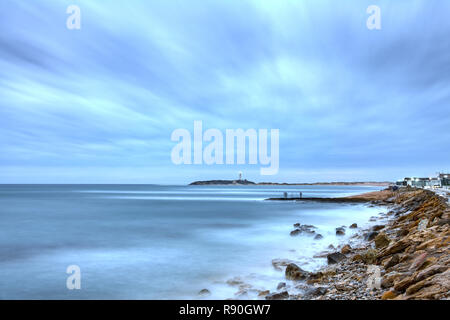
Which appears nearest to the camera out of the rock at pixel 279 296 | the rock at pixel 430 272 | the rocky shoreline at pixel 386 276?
the rocky shoreline at pixel 386 276

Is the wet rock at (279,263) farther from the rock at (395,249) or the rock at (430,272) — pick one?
the rock at (430,272)

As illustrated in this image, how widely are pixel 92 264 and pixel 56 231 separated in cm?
1417

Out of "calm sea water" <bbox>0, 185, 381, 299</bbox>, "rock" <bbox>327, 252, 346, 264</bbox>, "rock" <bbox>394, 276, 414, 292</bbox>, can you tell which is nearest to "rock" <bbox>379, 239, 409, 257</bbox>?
"rock" <bbox>327, 252, 346, 264</bbox>

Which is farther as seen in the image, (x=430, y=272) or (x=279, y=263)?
(x=279, y=263)

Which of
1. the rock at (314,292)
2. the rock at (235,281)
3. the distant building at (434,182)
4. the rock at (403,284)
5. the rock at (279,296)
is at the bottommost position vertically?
the rock at (235,281)

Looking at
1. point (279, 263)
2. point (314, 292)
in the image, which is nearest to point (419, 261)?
point (314, 292)

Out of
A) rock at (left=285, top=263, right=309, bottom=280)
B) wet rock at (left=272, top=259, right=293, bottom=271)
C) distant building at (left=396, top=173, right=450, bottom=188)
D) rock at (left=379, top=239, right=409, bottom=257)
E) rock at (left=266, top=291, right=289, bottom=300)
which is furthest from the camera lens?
distant building at (left=396, top=173, right=450, bottom=188)

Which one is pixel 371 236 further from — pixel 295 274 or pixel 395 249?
pixel 295 274

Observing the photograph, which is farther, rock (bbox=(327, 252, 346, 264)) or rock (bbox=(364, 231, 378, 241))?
rock (bbox=(364, 231, 378, 241))

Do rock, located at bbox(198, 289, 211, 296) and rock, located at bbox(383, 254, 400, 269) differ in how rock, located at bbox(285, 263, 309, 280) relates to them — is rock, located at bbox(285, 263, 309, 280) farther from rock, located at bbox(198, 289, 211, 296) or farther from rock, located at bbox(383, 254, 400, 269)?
rock, located at bbox(198, 289, 211, 296)

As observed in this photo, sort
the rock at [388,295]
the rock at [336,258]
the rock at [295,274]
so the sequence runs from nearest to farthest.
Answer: the rock at [388,295] → the rock at [295,274] → the rock at [336,258]

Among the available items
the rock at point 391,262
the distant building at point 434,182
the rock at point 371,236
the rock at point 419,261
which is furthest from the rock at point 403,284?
the distant building at point 434,182
